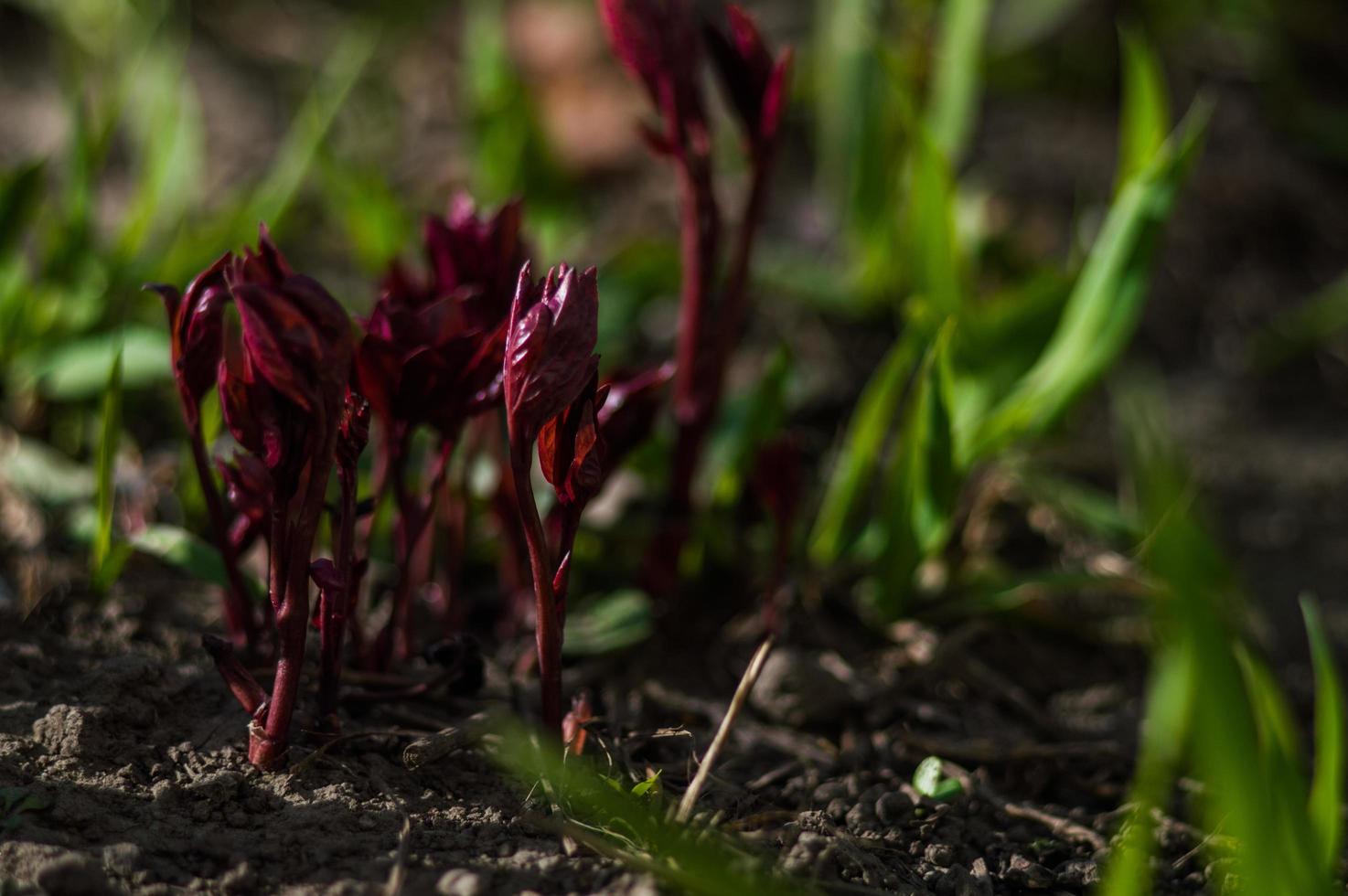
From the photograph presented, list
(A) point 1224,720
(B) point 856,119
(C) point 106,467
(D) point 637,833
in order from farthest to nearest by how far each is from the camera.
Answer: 1. (B) point 856,119
2. (C) point 106,467
3. (D) point 637,833
4. (A) point 1224,720

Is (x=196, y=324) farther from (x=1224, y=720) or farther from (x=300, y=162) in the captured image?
(x=1224, y=720)

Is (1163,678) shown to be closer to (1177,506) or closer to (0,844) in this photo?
(1177,506)

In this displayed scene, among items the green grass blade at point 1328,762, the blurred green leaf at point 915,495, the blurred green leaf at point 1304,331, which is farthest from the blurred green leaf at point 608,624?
the blurred green leaf at point 1304,331

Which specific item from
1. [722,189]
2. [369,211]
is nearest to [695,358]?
[369,211]

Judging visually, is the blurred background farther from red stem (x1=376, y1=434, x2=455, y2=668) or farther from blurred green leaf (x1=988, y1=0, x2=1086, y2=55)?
red stem (x1=376, y1=434, x2=455, y2=668)

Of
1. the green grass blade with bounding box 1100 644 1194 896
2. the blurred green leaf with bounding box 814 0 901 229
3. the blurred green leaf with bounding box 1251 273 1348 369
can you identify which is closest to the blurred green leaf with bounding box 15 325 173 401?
the blurred green leaf with bounding box 814 0 901 229

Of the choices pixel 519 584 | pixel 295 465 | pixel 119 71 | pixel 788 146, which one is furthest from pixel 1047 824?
pixel 119 71
